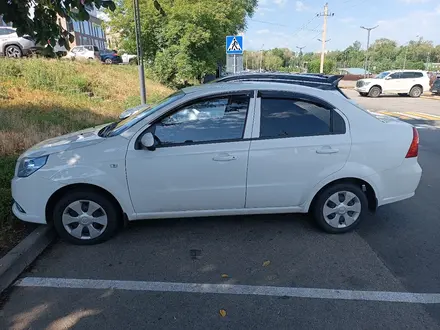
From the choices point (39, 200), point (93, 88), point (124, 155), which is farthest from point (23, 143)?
point (93, 88)

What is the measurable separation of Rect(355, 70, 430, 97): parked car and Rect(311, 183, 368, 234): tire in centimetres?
2164

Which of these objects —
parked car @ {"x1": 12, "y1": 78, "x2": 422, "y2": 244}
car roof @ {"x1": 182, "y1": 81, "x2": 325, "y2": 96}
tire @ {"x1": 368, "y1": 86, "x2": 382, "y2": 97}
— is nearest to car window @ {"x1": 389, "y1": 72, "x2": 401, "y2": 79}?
tire @ {"x1": 368, "y1": 86, "x2": 382, "y2": 97}

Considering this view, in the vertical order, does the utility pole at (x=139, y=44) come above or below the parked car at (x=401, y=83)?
above

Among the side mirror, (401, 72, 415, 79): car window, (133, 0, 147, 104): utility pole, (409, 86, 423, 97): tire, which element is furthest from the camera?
(409, 86, 423, 97): tire

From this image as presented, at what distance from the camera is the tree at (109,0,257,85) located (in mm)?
17156

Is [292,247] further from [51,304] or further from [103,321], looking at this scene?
[51,304]

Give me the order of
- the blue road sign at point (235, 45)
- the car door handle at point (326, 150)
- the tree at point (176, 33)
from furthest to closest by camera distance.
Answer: the tree at point (176, 33)
the blue road sign at point (235, 45)
the car door handle at point (326, 150)

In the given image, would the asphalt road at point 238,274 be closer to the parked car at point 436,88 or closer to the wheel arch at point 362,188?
the wheel arch at point 362,188

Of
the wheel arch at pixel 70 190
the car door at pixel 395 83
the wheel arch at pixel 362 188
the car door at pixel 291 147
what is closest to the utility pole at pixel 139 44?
the car door at pixel 291 147

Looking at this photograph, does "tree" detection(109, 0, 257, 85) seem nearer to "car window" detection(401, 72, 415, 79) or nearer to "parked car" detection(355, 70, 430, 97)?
"parked car" detection(355, 70, 430, 97)

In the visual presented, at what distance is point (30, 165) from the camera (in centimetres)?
334

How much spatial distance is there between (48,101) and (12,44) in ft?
26.1

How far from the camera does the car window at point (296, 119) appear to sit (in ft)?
11.2

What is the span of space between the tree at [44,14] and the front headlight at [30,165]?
44.2 inches
